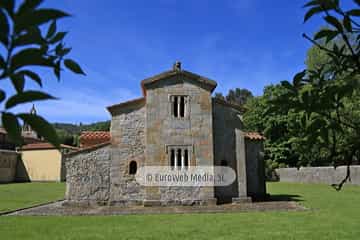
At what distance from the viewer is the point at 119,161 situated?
1664cm

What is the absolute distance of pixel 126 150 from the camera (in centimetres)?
1681

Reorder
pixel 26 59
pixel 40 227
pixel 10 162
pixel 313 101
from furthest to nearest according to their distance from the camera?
pixel 10 162
pixel 40 227
pixel 313 101
pixel 26 59

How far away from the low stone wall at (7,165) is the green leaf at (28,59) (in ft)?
154

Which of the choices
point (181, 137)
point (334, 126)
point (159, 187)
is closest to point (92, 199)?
point (159, 187)

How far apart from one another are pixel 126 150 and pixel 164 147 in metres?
2.07

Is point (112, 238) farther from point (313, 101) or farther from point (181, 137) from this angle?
point (181, 137)

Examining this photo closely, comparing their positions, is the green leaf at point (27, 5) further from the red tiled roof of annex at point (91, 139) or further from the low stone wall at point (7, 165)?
the low stone wall at point (7, 165)

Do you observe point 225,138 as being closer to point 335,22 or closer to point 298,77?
point 298,77

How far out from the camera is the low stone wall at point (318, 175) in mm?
26125

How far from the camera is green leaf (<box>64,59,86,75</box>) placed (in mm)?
1192

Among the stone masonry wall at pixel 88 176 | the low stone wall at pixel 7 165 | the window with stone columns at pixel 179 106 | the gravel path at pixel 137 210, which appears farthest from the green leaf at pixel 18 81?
the low stone wall at pixel 7 165

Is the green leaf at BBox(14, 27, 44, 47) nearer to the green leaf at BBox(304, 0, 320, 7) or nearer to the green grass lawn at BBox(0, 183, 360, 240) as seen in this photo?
the green leaf at BBox(304, 0, 320, 7)

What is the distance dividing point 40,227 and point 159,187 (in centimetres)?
691

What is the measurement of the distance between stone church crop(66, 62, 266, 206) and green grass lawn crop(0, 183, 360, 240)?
4.22m
